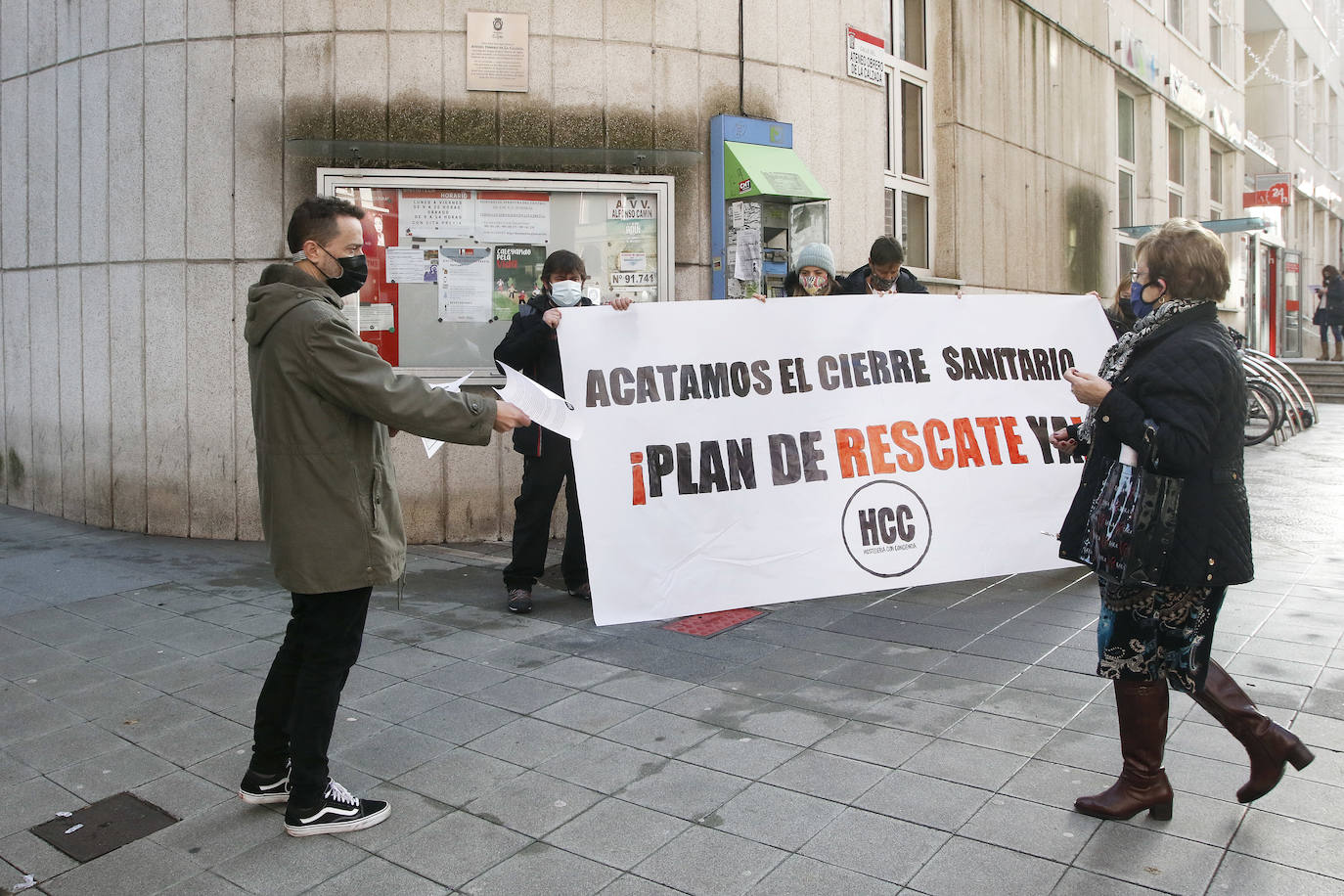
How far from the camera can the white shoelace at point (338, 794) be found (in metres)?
3.23

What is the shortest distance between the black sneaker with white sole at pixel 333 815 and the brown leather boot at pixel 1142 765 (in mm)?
2114

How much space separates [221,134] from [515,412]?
5.13m

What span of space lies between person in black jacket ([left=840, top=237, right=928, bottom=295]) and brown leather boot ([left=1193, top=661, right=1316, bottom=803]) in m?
3.47

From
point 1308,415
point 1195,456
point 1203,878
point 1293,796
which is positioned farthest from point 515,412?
point 1308,415

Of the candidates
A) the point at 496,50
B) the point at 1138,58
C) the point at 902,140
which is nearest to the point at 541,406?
the point at 496,50

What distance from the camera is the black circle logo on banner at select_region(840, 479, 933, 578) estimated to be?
18.4 feet

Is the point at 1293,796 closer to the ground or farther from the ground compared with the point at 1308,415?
closer to the ground

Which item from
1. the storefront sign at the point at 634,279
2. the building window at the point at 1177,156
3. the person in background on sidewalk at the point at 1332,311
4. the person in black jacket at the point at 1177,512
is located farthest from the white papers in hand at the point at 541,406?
the person in background on sidewalk at the point at 1332,311

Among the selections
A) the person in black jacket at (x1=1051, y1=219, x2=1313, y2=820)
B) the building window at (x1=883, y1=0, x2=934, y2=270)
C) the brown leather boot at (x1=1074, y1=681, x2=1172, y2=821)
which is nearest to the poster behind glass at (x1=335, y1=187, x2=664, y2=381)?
the building window at (x1=883, y1=0, x2=934, y2=270)

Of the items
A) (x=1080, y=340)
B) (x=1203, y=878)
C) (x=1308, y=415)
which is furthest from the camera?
Result: (x=1308, y=415)

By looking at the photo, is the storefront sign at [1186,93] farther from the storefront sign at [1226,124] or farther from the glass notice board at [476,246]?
the glass notice board at [476,246]

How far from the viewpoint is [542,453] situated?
583 cm

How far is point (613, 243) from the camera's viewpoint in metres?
7.67

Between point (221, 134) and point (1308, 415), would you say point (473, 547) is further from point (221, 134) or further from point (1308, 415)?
point (1308, 415)
